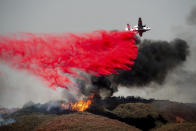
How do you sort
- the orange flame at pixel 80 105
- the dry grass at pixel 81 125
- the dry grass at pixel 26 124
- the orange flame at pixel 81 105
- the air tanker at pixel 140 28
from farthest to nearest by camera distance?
the orange flame at pixel 80 105 < the orange flame at pixel 81 105 < the air tanker at pixel 140 28 < the dry grass at pixel 26 124 < the dry grass at pixel 81 125

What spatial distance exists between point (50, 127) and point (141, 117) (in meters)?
27.5

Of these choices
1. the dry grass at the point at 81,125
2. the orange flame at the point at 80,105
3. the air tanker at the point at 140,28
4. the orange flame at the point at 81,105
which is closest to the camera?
the dry grass at the point at 81,125

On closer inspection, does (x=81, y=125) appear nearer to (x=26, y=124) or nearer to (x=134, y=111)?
(x=26, y=124)

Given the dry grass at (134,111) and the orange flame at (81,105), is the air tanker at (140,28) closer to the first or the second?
the dry grass at (134,111)

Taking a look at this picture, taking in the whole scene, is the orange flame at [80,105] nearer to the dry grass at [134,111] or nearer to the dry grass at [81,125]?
the dry grass at [134,111]

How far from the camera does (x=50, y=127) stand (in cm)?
4894

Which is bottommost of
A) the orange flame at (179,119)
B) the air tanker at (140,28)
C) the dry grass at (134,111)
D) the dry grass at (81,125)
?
the orange flame at (179,119)

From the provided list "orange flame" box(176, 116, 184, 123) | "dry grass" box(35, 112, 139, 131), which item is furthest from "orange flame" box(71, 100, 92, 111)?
"orange flame" box(176, 116, 184, 123)

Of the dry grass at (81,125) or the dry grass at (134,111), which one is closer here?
the dry grass at (81,125)

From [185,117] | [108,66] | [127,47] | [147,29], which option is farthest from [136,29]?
[185,117]

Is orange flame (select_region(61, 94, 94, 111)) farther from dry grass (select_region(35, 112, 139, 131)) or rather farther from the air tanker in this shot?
the air tanker

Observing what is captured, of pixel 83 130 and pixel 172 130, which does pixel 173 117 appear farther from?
pixel 83 130

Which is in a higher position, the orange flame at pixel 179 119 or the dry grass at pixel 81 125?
the dry grass at pixel 81 125

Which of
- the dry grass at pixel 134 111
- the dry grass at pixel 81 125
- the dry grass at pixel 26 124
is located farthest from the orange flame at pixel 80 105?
the dry grass at pixel 26 124
